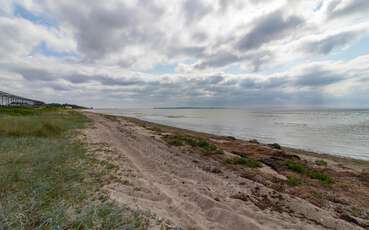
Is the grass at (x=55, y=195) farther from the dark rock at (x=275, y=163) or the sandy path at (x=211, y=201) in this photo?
the dark rock at (x=275, y=163)

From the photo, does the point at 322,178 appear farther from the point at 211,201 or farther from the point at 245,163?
the point at 211,201

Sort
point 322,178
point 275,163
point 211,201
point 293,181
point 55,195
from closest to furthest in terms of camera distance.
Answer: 1. point 55,195
2. point 211,201
3. point 293,181
4. point 322,178
5. point 275,163

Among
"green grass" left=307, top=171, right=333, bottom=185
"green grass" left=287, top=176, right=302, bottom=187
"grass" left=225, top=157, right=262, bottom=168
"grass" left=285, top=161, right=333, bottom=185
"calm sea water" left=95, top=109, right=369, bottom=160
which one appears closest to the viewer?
"green grass" left=287, top=176, right=302, bottom=187

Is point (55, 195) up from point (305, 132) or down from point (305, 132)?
up

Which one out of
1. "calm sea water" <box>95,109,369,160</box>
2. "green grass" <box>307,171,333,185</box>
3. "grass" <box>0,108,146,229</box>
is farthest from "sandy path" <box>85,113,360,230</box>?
"calm sea water" <box>95,109,369,160</box>

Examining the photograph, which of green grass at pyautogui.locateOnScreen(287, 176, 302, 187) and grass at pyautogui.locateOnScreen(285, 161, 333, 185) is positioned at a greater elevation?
green grass at pyautogui.locateOnScreen(287, 176, 302, 187)

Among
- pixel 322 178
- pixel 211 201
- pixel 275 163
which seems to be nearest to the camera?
pixel 211 201

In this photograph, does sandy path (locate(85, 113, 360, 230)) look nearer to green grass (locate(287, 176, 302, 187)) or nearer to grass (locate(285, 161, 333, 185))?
green grass (locate(287, 176, 302, 187))

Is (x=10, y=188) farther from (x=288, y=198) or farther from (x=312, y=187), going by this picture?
(x=312, y=187)

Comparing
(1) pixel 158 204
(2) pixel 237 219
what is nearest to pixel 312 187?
(2) pixel 237 219

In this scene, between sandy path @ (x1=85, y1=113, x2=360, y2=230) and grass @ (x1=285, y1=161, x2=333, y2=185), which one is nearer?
sandy path @ (x1=85, y1=113, x2=360, y2=230)

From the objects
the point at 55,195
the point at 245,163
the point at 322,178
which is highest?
the point at 55,195

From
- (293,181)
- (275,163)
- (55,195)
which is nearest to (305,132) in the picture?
(275,163)

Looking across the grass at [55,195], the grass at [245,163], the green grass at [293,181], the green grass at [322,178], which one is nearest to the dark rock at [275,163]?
the grass at [245,163]
